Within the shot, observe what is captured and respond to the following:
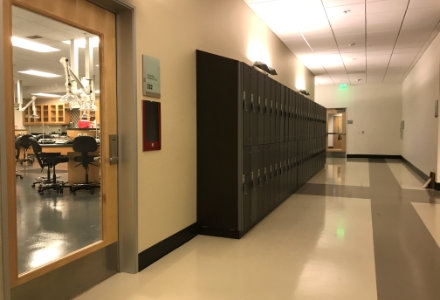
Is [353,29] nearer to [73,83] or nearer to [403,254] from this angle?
[403,254]

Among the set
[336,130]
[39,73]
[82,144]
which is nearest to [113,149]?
[82,144]

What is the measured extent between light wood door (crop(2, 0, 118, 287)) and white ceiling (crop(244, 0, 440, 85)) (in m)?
3.25

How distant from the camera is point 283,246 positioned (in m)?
3.62

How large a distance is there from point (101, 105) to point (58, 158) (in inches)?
157

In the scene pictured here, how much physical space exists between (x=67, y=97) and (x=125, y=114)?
3.96 metres

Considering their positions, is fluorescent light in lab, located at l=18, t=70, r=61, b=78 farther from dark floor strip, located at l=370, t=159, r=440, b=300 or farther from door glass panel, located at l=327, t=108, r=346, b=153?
door glass panel, located at l=327, t=108, r=346, b=153

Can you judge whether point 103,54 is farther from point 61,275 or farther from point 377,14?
point 377,14

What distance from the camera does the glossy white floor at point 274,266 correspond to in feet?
8.41

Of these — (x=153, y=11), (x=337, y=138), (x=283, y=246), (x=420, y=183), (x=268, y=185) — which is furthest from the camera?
(x=337, y=138)

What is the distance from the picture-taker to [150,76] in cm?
308

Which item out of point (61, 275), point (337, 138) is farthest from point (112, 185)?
point (337, 138)

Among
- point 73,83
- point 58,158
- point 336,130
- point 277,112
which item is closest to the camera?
point 277,112

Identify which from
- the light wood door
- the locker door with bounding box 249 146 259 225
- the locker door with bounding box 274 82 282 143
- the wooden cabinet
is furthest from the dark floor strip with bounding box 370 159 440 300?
the wooden cabinet

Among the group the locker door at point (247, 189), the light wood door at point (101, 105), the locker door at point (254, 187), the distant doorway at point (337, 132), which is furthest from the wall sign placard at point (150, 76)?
the distant doorway at point (337, 132)
